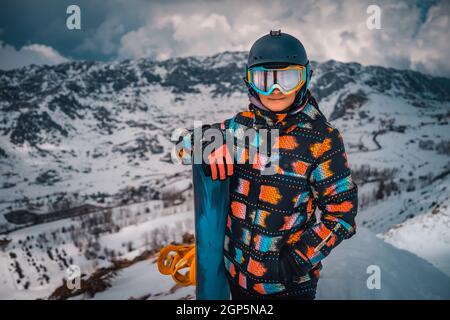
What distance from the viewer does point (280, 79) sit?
299cm

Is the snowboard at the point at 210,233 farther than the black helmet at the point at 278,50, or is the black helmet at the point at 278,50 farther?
the snowboard at the point at 210,233

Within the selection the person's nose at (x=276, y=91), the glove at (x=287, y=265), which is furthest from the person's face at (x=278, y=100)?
the glove at (x=287, y=265)

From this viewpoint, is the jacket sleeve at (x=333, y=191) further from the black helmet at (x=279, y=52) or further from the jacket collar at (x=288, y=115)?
the black helmet at (x=279, y=52)

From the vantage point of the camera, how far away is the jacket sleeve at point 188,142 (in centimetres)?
315

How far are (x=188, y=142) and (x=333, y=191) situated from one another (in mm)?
1560

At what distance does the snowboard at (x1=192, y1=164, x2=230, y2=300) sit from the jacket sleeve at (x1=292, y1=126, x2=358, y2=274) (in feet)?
3.25

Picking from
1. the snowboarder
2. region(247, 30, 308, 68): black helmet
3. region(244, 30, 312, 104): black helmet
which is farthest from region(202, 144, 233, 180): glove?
region(247, 30, 308, 68): black helmet

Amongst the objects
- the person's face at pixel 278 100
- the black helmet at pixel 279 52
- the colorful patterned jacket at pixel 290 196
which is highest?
the black helmet at pixel 279 52

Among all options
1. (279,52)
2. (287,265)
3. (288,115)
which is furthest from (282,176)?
(279,52)

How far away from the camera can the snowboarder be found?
9.20 ft
